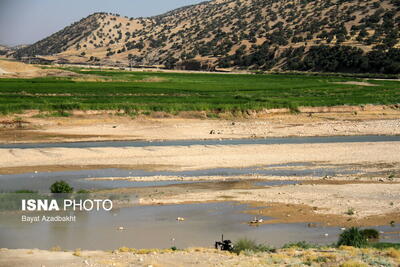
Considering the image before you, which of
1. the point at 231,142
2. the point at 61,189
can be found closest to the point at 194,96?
the point at 231,142

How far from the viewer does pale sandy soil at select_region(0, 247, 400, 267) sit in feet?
51.6

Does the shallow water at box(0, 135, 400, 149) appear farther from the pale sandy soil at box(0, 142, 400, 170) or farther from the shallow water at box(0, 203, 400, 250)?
the shallow water at box(0, 203, 400, 250)

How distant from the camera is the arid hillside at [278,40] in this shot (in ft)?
354

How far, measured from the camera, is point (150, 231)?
20719 mm

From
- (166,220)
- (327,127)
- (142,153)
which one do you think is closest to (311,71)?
(327,127)

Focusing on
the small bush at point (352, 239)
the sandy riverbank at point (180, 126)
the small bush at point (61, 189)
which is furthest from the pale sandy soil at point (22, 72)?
the small bush at point (352, 239)

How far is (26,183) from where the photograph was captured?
28.0 metres

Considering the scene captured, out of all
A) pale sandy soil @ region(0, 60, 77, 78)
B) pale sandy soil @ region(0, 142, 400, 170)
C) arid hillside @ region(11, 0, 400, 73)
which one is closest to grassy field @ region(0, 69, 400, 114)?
pale sandy soil @ region(0, 60, 77, 78)

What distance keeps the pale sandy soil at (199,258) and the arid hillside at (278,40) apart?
3385 inches

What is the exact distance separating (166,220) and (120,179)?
7.80 m

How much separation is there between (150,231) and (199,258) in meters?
4.27

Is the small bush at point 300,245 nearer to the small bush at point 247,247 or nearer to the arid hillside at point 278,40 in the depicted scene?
the small bush at point 247,247

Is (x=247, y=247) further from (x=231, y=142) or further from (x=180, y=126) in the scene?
(x=180, y=126)

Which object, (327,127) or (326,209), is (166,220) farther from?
(327,127)
